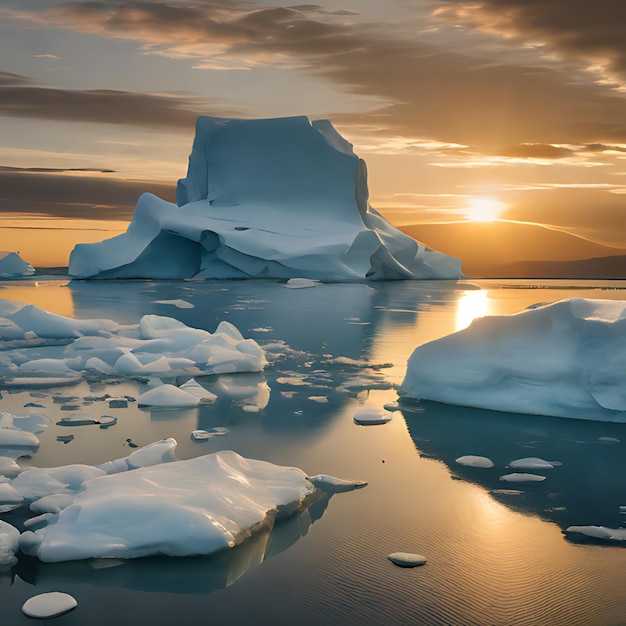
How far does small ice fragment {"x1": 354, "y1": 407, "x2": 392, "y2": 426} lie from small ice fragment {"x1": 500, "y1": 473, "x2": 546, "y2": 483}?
55.8 inches

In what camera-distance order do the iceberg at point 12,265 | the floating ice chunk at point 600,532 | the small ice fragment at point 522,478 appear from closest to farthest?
1. the floating ice chunk at point 600,532
2. the small ice fragment at point 522,478
3. the iceberg at point 12,265

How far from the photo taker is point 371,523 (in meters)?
3.28

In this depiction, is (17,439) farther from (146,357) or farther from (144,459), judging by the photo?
(146,357)

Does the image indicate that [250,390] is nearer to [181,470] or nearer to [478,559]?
[181,470]

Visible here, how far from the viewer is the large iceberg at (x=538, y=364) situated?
5.27 m

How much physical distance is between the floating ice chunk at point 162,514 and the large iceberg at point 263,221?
21.6 meters

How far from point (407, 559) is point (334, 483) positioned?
975 millimetres

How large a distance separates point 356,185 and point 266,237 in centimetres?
469

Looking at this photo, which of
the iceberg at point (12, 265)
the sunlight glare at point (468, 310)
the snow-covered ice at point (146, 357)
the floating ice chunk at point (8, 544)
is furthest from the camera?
the iceberg at point (12, 265)

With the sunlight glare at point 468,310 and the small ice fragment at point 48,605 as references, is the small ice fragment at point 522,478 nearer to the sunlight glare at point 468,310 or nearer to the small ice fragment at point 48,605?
the small ice fragment at point 48,605

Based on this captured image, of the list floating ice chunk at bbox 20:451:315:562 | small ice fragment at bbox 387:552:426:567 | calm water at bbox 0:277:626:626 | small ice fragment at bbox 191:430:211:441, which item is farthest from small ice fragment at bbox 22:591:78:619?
small ice fragment at bbox 191:430:211:441

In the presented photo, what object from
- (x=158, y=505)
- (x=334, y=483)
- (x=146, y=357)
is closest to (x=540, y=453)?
(x=334, y=483)

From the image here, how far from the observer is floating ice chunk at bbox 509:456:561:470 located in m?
4.18

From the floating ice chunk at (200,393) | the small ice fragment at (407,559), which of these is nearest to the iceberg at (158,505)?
the small ice fragment at (407,559)
